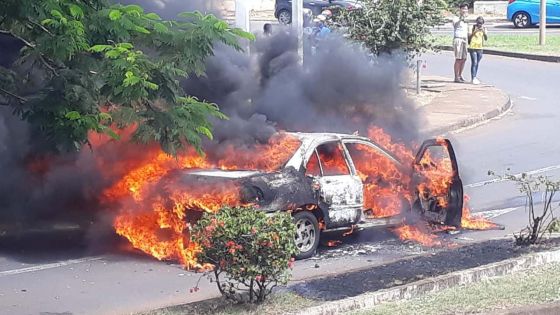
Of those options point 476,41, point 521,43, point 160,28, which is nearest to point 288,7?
point 521,43

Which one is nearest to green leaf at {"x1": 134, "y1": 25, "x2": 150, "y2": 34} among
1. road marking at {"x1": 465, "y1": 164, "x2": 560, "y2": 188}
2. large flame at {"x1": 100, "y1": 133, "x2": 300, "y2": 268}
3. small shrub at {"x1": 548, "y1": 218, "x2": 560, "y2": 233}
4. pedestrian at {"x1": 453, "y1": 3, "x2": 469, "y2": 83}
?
large flame at {"x1": 100, "y1": 133, "x2": 300, "y2": 268}

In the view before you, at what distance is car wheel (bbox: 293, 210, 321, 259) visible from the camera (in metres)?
10.3

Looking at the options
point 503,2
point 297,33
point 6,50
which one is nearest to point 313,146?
point 6,50

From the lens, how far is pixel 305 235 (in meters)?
10.4

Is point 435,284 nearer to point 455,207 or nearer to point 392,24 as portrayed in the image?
point 455,207

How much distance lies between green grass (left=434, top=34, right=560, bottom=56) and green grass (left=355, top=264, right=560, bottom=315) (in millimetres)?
24578

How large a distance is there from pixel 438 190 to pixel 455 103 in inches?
520

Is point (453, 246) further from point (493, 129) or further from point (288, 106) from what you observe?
point (493, 129)

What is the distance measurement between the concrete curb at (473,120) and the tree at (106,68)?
13.3m

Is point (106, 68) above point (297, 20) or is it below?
above

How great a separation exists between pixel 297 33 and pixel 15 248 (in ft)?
20.7

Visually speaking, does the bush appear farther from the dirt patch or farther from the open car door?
the open car door

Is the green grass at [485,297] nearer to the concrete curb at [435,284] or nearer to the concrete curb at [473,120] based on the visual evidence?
the concrete curb at [435,284]

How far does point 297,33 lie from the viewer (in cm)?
1594
